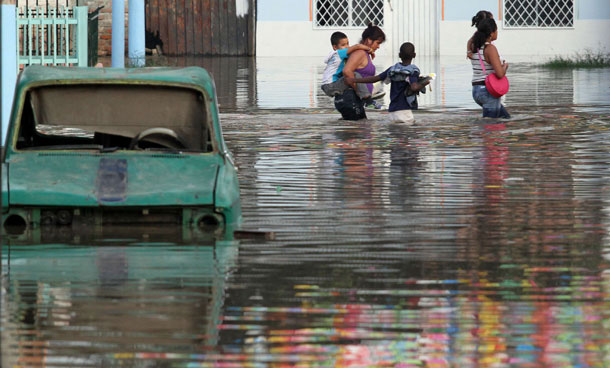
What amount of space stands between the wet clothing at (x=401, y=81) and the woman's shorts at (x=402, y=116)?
102 millimetres

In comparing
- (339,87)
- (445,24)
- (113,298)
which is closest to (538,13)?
(445,24)

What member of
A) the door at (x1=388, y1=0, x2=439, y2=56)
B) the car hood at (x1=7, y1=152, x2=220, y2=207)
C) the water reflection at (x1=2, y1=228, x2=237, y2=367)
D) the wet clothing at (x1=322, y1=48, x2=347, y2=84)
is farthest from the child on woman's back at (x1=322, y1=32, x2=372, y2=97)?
the door at (x1=388, y1=0, x2=439, y2=56)

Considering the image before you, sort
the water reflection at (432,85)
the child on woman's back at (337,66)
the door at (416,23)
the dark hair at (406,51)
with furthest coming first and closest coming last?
1. the door at (416,23)
2. the water reflection at (432,85)
3. the child on woman's back at (337,66)
4. the dark hair at (406,51)

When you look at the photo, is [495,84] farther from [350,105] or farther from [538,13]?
[538,13]

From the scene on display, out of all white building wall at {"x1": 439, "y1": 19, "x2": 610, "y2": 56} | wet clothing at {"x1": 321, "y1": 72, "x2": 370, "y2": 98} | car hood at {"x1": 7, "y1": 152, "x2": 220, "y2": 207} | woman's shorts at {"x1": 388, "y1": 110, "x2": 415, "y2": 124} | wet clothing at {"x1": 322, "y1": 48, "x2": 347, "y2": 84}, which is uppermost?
white building wall at {"x1": 439, "y1": 19, "x2": 610, "y2": 56}

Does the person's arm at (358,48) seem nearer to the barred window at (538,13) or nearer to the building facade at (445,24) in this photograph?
the building facade at (445,24)

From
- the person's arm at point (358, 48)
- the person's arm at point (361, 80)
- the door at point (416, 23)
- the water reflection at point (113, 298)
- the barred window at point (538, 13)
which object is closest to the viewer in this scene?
the water reflection at point (113, 298)

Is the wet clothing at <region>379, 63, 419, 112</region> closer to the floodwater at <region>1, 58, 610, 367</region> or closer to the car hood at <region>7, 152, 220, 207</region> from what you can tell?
the floodwater at <region>1, 58, 610, 367</region>

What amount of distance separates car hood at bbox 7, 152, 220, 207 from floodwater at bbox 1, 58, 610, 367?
0.84 feet

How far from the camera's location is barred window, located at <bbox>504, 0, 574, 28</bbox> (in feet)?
118

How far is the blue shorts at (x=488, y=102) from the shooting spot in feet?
48.9

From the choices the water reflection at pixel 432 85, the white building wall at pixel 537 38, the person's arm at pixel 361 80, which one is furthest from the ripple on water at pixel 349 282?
the white building wall at pixel 537 38

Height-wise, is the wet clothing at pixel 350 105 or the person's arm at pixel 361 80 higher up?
the person's arm at pixel 361 80

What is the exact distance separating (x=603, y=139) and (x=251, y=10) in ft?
78.5
